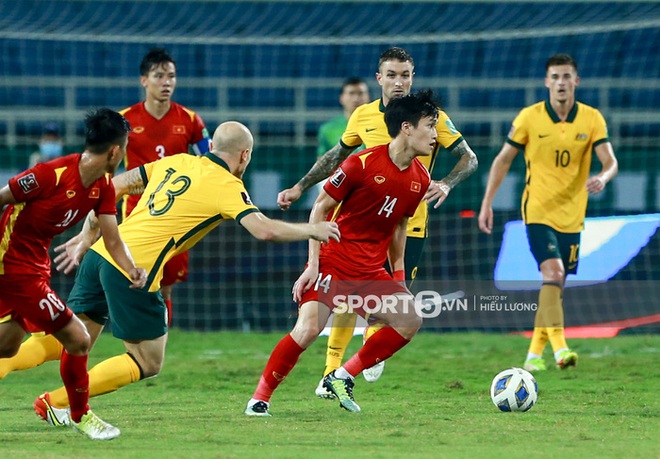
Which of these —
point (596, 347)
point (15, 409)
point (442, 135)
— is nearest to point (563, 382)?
point (442, 135)

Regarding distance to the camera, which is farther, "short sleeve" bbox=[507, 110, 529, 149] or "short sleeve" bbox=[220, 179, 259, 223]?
"short sleeve" bbox=[507, 110, 529, 149]

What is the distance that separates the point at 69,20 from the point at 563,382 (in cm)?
1242

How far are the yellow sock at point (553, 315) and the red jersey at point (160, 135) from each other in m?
3.08

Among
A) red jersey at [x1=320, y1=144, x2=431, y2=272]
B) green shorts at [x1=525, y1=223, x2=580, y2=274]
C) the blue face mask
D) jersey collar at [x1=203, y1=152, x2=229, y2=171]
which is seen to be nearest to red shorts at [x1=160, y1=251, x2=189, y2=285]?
red jersey at [x1=320, y1=144, x2=431, y2=272]

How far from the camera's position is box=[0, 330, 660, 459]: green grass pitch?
5660 millimetres

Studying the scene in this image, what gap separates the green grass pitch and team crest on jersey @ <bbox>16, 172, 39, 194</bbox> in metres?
1.27

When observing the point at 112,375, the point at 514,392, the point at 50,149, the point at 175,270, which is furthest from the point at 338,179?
the point at 50,149

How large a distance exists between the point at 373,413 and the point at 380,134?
2341 mm

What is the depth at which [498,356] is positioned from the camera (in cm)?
1079

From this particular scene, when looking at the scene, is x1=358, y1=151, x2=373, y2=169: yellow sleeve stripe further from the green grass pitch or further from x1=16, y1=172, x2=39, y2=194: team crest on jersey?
x1=16, y1=172, x2=39, y2=194: team crest on jersey

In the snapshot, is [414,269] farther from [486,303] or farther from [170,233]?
[486,303]

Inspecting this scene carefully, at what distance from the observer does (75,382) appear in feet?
20.2

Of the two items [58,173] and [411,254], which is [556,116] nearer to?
[411,254]

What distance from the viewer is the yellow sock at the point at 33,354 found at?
7.40 metres
